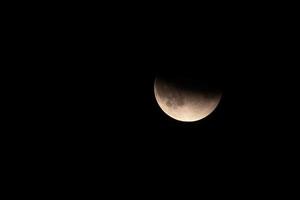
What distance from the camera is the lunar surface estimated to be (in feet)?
15.6

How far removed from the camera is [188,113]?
4.83 m

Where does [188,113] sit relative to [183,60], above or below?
below

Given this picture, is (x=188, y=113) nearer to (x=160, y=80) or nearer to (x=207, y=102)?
(x=207, y=102)

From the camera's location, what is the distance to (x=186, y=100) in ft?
15.6

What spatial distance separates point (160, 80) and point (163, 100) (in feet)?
1.21

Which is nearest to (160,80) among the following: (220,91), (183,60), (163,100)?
(163,100)

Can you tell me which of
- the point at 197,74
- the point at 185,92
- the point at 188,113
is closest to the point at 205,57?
the point at 197,74

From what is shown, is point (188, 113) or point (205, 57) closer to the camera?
point (205, 57)

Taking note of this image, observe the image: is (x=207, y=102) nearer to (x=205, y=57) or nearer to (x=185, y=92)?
(x=185, y=92)

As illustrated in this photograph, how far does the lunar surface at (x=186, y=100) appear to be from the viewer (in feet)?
15.6

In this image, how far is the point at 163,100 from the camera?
16.1 ft

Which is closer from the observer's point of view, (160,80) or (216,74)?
(216,74)

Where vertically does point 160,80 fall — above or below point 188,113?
above

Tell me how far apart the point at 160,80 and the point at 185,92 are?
1.72 feet
